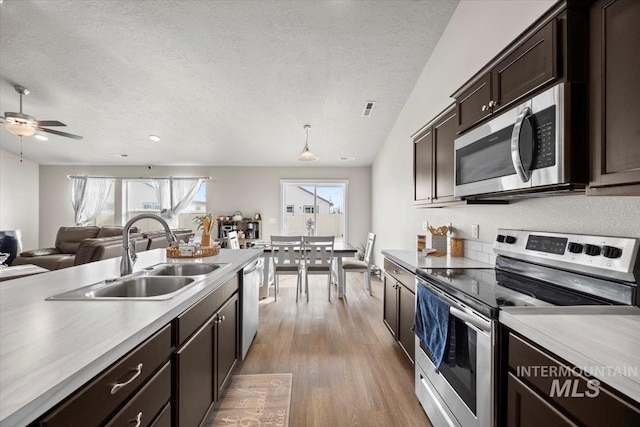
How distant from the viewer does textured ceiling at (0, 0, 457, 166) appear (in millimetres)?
2748

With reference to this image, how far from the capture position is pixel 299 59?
3322 millimetres

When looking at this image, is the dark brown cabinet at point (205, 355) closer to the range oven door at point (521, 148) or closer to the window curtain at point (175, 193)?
the range oven door at point (521, 148)

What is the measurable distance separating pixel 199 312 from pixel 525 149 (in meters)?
1.66

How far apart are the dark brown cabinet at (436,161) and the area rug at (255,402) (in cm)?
183

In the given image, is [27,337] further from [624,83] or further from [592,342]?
[624,83]

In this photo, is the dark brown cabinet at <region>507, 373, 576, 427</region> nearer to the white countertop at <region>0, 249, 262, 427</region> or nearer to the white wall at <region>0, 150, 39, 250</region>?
the white countertop at <region>0, 249, 262, 427</region>

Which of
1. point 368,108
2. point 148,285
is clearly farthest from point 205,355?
point 368,108

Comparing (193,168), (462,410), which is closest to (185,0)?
(462,410)

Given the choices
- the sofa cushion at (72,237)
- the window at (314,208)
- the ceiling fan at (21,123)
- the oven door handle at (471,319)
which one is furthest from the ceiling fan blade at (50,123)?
the oven door handle at (471,319)

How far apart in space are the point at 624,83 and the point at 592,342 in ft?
Result: 2.67

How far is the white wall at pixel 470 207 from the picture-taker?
4.34 ft

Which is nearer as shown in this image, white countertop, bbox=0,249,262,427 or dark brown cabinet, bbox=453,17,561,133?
white countertop, bbox=0,249,262,427

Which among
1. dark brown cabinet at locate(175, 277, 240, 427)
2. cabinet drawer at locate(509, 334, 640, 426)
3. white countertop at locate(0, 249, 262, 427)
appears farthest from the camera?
dark brown cabinet at locate(175, 277, 240, 427)

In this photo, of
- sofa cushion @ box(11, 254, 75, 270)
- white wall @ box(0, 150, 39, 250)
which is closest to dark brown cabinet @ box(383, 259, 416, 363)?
sofa cushion @ box(11, 254, 75, 270)
